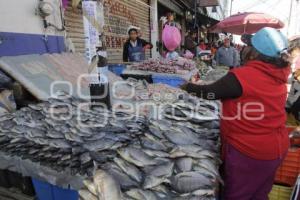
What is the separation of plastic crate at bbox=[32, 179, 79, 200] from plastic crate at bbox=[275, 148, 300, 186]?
96.2 inches

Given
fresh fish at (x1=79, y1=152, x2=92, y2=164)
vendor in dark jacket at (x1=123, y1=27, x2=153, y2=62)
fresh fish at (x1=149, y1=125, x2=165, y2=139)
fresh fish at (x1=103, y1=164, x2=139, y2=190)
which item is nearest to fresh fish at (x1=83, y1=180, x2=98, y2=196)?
fresh fish at (x1=103, y1=164, x2=139, y2=190)

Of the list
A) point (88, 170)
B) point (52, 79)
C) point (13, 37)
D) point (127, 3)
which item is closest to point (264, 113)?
point (88, 170)

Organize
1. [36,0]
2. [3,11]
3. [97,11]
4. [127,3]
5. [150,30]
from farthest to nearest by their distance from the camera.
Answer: [150,30]
[127,3]
[36,0]
[3,11]
[97,11]

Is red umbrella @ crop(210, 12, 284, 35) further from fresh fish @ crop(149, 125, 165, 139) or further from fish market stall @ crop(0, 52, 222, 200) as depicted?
fresh fish @ crop(149, 125, 165, 139)

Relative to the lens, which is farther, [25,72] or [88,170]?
[25,72]

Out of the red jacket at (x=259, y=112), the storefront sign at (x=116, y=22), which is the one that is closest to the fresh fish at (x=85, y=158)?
the red jacket at (x=259, y=112)

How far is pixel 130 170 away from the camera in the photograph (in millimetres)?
2029

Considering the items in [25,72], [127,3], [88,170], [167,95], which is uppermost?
[127,3]

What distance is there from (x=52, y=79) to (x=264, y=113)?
3435 mm

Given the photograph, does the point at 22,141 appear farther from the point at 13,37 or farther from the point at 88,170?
the point at 13,37

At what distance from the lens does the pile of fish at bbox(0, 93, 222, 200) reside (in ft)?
6.36

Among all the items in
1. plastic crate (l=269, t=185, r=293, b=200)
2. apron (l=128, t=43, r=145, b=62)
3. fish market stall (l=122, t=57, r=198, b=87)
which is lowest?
plastic crate (l=269, t=185, r=293, b=200)

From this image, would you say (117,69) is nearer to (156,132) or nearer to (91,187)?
(156,132)

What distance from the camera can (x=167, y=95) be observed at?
4.21 metres
